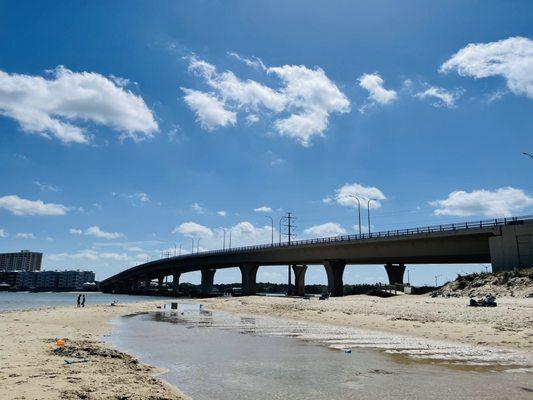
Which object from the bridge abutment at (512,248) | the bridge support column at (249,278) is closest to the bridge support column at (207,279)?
the bridge support column at (249,278)

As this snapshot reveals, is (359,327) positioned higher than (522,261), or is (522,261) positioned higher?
(522,261)

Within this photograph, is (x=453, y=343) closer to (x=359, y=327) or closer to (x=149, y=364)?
(x=359, y=327)

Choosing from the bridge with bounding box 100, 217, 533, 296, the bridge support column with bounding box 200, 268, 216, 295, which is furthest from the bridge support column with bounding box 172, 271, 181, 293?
the bridge with bounding box 100, 217, 533, 296

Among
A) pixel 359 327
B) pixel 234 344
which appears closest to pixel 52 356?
pixel 234 344

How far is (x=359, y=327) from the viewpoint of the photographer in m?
30.6

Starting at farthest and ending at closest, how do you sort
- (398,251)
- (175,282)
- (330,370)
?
(175,282), (398,251), (330,370)

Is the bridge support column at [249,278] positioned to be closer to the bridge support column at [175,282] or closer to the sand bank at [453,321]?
the sand bank at [453,321]

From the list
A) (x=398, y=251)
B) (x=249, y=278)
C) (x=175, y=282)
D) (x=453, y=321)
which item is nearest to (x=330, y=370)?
(x=453, y=321)

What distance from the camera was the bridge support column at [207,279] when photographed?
151 meters

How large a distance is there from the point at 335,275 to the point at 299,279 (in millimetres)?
27446

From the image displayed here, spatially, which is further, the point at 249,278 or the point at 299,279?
the point at 249,278

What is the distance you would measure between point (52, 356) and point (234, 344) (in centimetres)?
862

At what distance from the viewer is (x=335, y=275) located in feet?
255

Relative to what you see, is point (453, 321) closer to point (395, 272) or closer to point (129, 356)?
point (129, 356)
